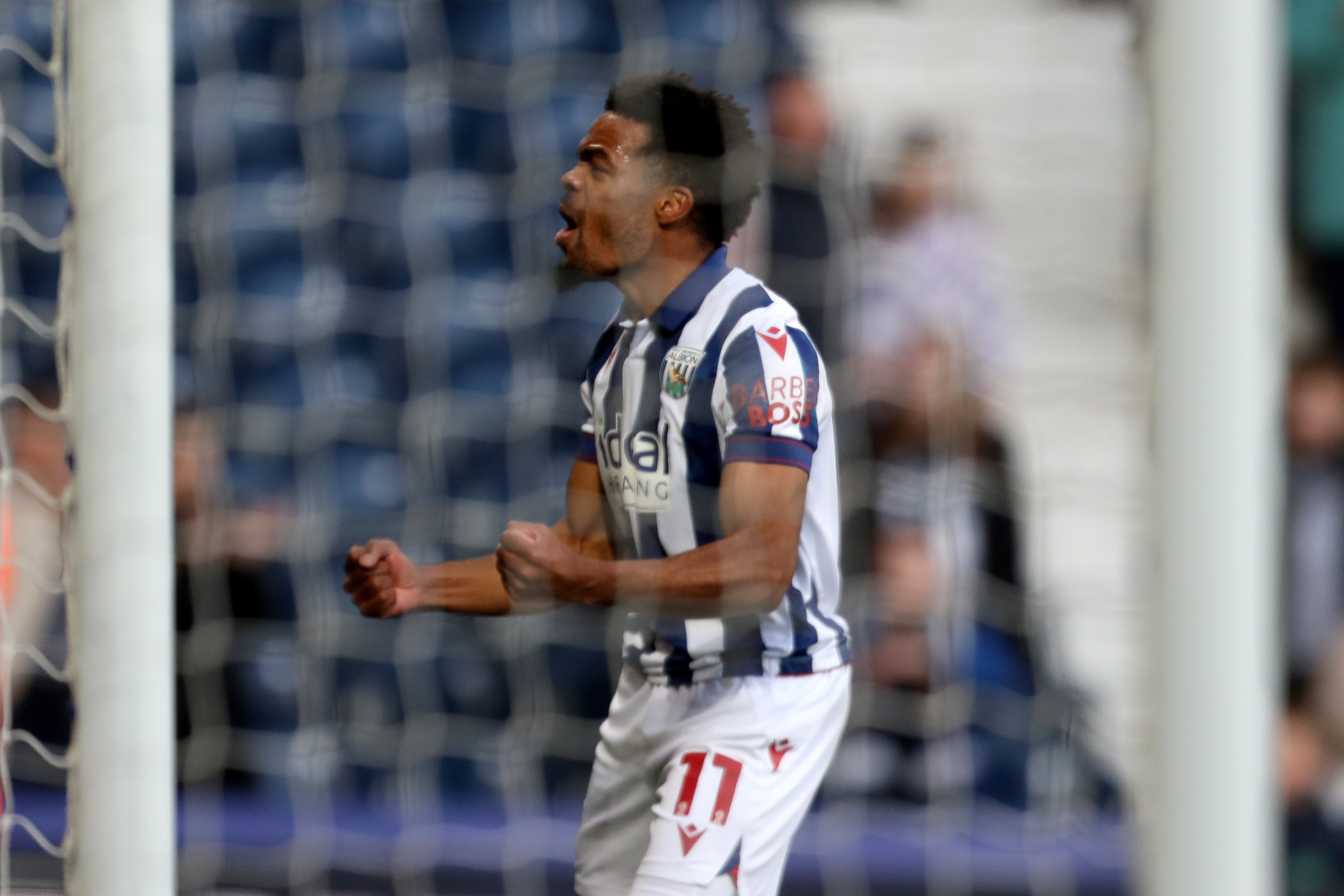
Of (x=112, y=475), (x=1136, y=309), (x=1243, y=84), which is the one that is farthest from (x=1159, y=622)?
(x=1136, y=309)

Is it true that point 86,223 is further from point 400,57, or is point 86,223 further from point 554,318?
point 400,57

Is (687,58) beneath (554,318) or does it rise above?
above

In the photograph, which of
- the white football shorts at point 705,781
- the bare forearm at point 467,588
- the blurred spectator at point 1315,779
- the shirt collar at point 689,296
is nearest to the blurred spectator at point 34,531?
the bare forearm at point 467,588

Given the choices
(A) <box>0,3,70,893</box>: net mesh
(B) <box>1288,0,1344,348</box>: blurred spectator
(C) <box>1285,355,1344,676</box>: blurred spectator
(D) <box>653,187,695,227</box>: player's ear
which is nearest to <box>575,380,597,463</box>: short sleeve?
(D) <box>653,187,695,227</box>: player's ear

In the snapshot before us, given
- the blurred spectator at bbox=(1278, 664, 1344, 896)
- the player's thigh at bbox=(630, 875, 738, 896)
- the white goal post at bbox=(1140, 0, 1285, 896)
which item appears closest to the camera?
the white goal post at bbox=(1140, 0, 1285, 896)

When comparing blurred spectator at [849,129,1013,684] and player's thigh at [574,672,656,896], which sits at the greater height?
blurred spectator at [849,129,1013,684]

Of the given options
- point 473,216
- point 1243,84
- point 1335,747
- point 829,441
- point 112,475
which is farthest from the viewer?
point 473,216

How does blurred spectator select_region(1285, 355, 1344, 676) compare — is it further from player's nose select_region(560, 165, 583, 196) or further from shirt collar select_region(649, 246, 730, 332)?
player's nose select_region(560, 165, 583, 196)

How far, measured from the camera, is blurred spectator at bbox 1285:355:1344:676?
9.10 feet

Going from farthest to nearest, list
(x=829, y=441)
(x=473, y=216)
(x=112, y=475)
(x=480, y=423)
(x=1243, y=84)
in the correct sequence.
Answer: (x=473, y=216), (x=480, y=423), (x=829, y=441), (x=112, y=475), (x=1243, y=84)

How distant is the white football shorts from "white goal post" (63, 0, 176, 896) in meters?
0.55

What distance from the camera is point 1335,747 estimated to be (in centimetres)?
270

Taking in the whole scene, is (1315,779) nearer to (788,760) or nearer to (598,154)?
(788,760)

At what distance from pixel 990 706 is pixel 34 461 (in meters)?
2.07
